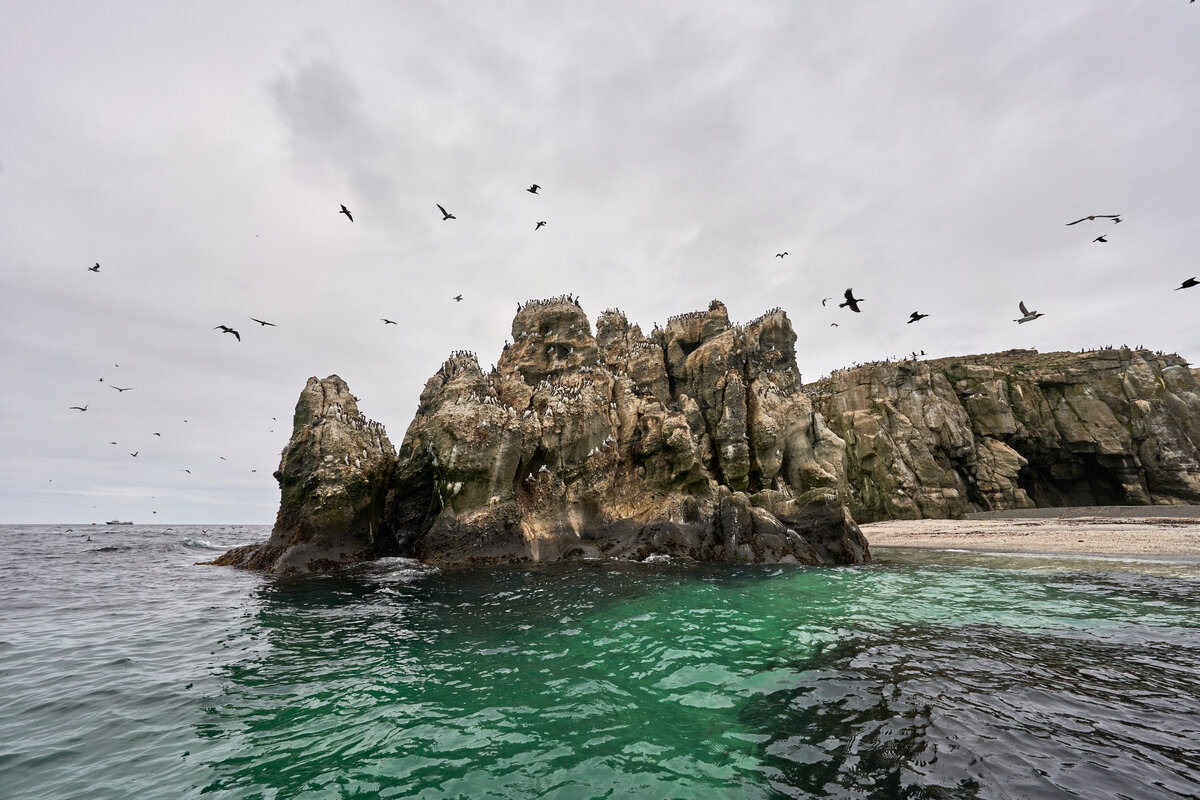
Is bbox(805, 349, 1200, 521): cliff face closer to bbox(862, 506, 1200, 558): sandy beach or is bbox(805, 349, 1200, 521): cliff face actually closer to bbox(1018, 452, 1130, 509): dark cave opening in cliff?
bbox(1018, 452, 1130, 509): dark cave opening in cliff

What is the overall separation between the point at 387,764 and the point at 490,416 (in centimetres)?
1924

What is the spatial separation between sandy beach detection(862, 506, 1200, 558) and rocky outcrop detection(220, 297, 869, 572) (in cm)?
772

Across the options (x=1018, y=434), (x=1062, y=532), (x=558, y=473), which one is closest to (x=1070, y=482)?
(x=1018, y=434)

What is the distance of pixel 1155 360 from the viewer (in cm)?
5069

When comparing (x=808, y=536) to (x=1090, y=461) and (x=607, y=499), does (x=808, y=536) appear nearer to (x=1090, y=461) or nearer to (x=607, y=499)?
(x=607, y=499)

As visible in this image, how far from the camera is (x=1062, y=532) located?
96.2 ft

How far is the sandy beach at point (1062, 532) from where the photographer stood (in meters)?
23.6

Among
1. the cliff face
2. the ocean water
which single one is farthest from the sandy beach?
the ocean water

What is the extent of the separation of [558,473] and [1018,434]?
5208 cm

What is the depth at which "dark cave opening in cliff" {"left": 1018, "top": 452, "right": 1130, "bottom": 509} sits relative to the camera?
48438 millimetres

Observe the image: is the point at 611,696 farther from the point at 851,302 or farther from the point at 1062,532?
the point at 1062,532

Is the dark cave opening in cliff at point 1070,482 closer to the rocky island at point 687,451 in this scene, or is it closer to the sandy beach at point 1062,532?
the rocky island at point 687,451

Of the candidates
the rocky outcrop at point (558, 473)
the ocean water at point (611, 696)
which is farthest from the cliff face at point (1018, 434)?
the ocean water at point (611, 696)

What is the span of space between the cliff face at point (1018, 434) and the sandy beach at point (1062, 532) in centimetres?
434
